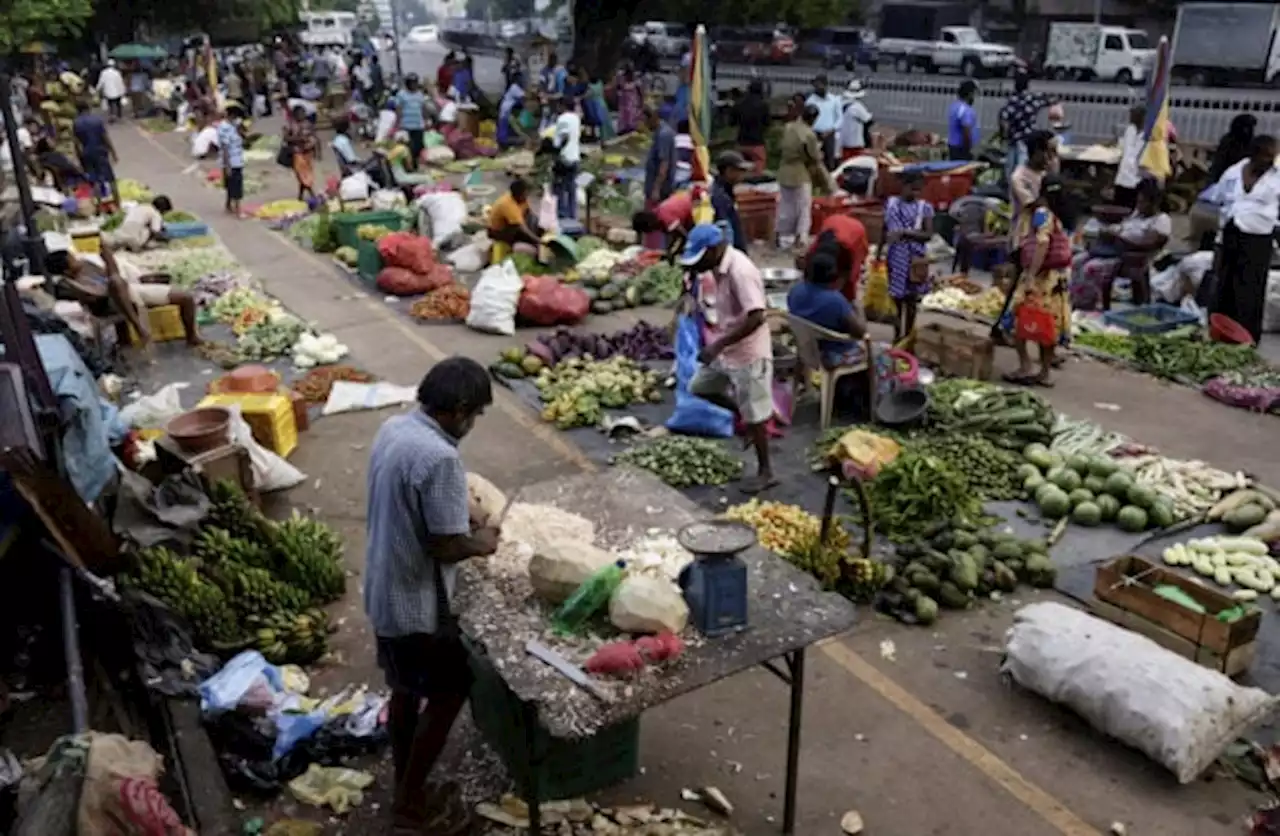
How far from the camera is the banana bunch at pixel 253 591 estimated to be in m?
5.60

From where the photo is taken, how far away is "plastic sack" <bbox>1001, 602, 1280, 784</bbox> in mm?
4496

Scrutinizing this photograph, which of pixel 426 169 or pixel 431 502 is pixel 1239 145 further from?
pixel 426 169

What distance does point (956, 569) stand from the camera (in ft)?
19.8

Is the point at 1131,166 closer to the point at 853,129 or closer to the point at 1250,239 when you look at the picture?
the point at 1250,239

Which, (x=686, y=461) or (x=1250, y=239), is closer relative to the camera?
(x=686, y=461)

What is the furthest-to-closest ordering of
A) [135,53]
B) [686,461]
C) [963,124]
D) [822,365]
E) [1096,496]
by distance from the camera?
1. [135,53]
2. [963,124]
3. [822,365]
4. [686,461]
5. [1096,496]

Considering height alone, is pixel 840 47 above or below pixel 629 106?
above

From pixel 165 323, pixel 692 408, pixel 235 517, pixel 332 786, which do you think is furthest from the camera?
pixel 165 323

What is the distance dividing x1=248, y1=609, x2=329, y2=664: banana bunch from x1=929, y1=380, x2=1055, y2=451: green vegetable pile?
15.6 ft

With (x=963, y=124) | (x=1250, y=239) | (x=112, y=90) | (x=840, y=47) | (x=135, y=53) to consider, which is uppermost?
(x=840, y=47)

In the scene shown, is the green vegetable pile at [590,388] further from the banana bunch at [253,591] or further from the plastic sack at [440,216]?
the plastic sack at [440,216]

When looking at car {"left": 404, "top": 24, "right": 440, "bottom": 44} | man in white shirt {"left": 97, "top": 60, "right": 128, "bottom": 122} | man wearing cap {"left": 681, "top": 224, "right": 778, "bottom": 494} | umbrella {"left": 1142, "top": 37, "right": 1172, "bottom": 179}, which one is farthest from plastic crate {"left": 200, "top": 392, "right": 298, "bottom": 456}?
car {"left": 404, "top": 24, "right": 440, "bottom": 44}

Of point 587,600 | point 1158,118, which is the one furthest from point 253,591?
point 1158,118

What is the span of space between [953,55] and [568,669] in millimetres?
35085
